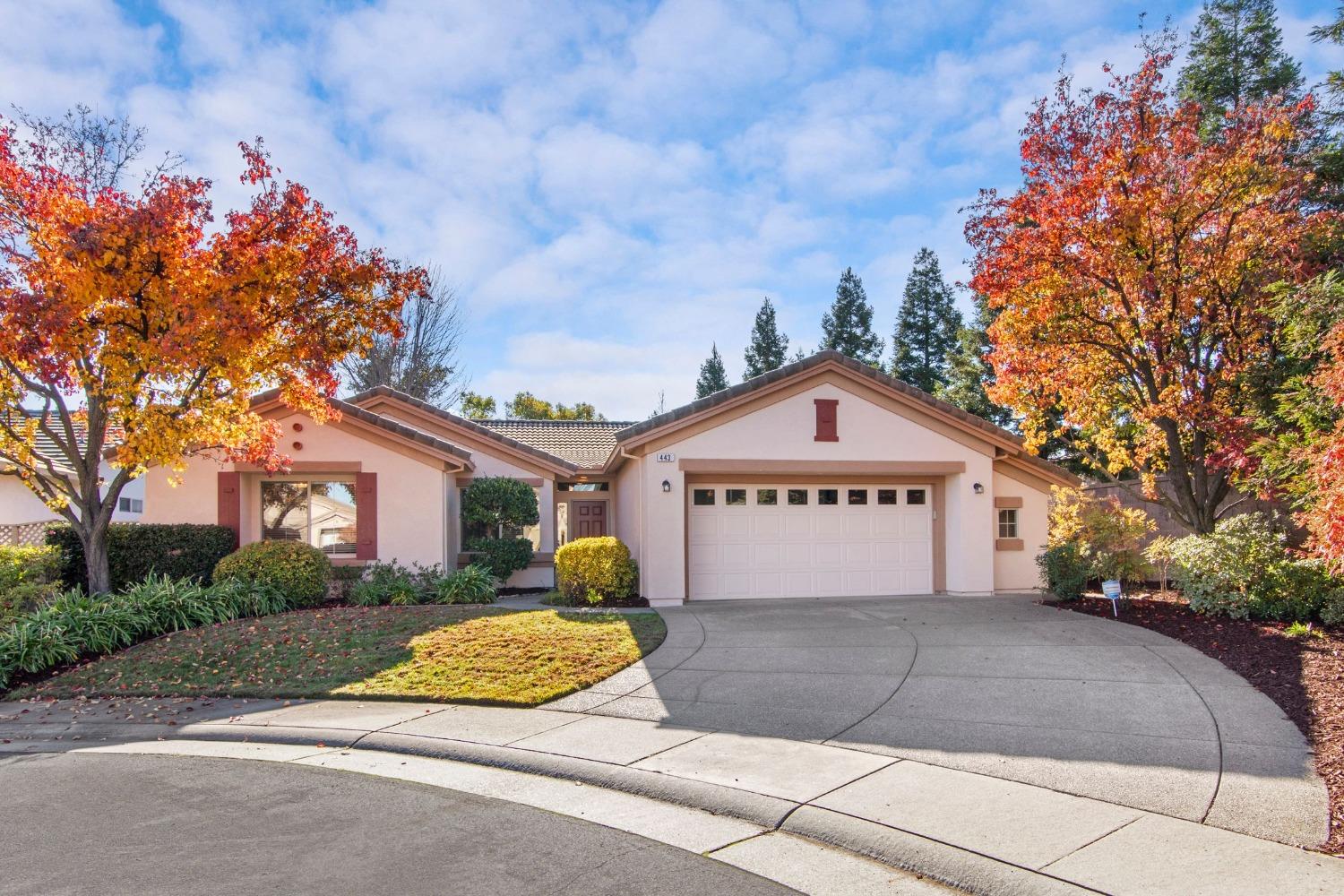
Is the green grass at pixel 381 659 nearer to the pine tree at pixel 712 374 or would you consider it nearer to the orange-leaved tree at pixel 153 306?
the orange-leaved tree at pixel 153 306

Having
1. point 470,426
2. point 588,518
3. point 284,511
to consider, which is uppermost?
point 470,426

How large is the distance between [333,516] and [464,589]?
130 inches

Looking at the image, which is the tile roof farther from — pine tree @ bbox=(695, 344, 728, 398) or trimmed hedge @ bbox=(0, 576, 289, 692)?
pine tree @ bbox=(695, 344, 728, 398)

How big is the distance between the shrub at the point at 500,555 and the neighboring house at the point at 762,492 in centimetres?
69

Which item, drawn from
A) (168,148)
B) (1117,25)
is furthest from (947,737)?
(168,148)

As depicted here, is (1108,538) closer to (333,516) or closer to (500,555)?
(500,555)

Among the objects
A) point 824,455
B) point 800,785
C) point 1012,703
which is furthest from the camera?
point 824,455

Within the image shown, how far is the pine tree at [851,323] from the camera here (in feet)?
132

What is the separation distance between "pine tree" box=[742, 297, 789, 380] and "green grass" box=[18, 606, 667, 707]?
3314 cm

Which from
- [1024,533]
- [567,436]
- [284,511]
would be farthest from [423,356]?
[1024,533]

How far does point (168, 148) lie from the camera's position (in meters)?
13.4

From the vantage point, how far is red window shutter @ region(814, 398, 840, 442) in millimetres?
14914

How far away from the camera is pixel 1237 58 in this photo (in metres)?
20.6

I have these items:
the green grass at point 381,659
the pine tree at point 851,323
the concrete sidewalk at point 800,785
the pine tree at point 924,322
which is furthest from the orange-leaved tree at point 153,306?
the pine tree at point 851,323
